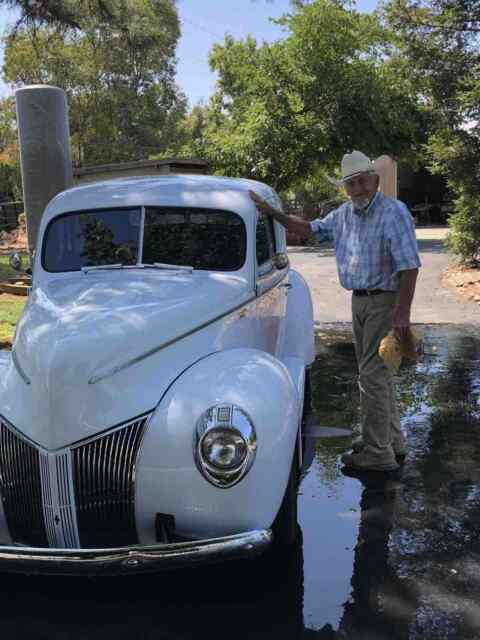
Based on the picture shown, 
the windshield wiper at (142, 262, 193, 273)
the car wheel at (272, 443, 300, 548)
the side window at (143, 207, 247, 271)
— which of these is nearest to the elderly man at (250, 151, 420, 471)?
the side window at (143, 207, 247, 271)

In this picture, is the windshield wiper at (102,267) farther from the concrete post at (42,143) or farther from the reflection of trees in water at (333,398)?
the concrete post at (42,143)

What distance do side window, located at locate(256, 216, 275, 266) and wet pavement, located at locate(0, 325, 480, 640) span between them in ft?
4.69

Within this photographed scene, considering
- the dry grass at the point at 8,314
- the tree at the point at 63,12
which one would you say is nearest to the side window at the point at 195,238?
the dry grass at the point at 8,314

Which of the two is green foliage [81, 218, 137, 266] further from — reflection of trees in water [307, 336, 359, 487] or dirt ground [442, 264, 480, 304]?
dirt ground [442, 264, 480, 304]

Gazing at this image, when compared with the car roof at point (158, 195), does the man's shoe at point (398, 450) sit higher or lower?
lower

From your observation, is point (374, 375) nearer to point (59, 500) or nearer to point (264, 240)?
point (264, 240)

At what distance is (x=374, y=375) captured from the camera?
409 centimetres

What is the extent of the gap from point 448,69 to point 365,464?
10153mm

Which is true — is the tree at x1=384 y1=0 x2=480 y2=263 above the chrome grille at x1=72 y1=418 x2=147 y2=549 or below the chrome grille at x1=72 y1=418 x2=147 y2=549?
above

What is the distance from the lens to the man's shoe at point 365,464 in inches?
164

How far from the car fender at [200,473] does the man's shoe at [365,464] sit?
1.54 m

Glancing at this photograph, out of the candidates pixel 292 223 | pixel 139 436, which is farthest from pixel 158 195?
pixel 139 436

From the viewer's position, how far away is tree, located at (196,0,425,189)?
741 inches

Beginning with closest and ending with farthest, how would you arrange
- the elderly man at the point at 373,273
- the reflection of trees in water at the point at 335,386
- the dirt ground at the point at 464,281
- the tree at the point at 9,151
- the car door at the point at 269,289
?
the elderly man at the point at 373,273 → the car door at the point at 269,289 → the reflection of trees in water at the point at 335,386 → the dirt ground at the point at 464,281 → the tree at the point at 9,151
